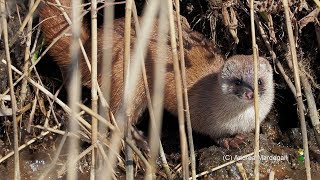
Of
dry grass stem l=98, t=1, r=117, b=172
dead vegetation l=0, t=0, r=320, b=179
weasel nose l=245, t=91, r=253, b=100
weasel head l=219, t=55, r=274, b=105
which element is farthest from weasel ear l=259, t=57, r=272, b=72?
dry grass stem l=98, t=1, r=117, b=172

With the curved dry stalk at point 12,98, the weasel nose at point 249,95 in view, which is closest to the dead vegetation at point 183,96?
the weasel nose at point 249,95

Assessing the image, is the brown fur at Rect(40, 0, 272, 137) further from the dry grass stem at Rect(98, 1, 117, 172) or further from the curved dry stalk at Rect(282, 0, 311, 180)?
the curved dry stalk at Rect(282, 0, 311, 180)

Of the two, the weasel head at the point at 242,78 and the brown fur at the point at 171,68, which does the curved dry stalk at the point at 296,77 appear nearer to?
the weasel head at the point at 242,78

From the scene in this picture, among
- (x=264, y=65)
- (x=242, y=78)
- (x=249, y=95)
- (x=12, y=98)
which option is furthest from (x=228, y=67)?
(x=12, y=98)

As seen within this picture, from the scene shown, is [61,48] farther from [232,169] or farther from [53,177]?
[232,169]

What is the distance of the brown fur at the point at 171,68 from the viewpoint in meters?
4.30

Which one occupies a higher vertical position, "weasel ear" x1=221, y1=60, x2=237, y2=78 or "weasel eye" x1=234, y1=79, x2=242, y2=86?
"weasel ear" x1=221, y1=60, x2=237, y2=78

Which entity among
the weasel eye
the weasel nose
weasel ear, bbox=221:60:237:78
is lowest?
the weasel nose

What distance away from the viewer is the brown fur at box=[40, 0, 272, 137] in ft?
14.1

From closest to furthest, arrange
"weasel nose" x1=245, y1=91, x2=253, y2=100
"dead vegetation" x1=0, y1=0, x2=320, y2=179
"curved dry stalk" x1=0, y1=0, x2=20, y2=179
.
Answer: "curved dry stalk" x1=0, y1=0, x2=20, y2=179
"weasel nose" x1=245, y1=91, x2=253, y2=100
"dead vegetation" x1=0, y1=0, x2=320, y2=179

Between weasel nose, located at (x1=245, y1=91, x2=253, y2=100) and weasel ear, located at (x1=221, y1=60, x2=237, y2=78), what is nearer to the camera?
weasel nose, located at (x1=245, y1=91, x2=253, y2=100)

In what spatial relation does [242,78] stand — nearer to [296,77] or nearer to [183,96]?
[183,96]

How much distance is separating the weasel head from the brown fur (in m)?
0.14

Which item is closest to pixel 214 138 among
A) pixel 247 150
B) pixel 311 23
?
pixel 247 150
